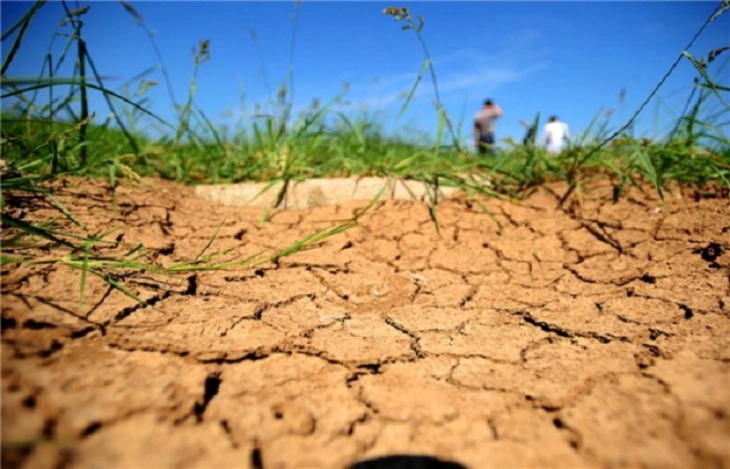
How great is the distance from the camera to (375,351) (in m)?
0.97

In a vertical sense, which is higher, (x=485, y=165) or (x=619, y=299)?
(x=485, y=165)

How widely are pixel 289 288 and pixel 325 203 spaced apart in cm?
76

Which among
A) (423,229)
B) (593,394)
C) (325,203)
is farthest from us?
(325,203)

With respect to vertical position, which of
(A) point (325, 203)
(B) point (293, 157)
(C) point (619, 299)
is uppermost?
(B) point (293, 157)

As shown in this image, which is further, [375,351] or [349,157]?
[349,157]

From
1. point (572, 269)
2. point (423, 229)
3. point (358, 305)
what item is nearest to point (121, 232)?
point (358, 305)

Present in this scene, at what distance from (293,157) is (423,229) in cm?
74

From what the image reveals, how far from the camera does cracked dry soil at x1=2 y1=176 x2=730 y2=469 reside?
63cm

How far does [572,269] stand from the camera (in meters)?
1.46

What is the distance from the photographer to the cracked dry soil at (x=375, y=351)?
0.63 meters

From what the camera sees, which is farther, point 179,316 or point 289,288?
point 289,288

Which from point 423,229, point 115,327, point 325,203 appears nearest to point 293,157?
point 325,203

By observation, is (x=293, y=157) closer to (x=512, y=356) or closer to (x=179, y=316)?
(x=179, y=316)

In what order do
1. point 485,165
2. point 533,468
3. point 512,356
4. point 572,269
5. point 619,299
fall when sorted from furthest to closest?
1. point 485,165
2. point 572,269
3. point 619,299
4. point 512,356
5. point 533,468
